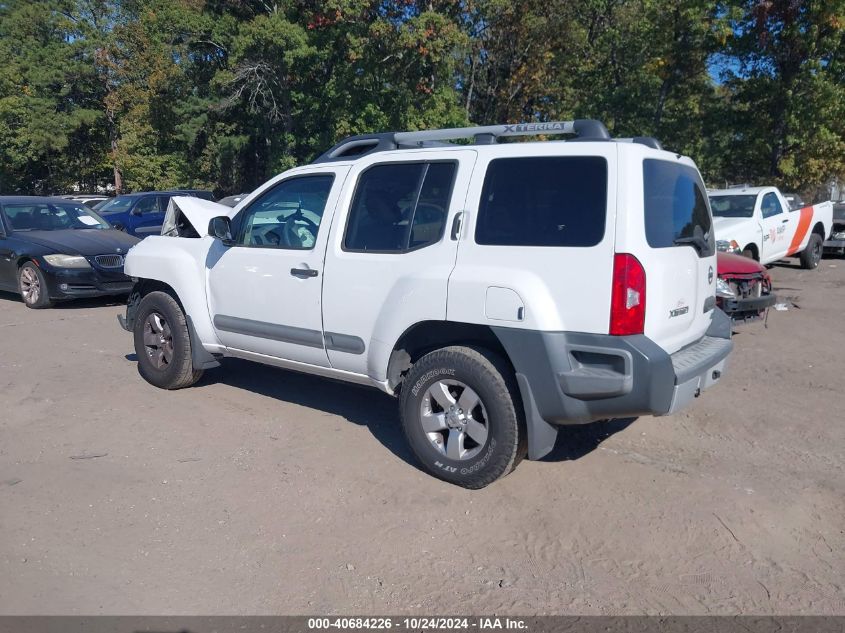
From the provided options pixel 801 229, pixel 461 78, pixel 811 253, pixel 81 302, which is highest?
pixel 461 78

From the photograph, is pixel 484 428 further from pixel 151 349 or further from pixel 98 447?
pixel 151 349

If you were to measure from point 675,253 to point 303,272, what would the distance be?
2441 millimetres

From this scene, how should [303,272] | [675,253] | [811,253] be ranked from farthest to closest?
[811,253], [303,272], [675,253]

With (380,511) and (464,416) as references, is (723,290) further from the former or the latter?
(380,511)

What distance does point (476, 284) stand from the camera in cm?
411

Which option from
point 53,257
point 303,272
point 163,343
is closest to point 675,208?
point 303,272

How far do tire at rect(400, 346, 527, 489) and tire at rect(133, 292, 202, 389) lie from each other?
7.84ft

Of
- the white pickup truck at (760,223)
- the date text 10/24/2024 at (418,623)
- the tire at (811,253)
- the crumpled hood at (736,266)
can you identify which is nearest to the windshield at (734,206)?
the white pickup truck at (760,223)

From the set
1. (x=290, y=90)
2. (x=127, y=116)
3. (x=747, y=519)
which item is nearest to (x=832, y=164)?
(x=290, y=90)

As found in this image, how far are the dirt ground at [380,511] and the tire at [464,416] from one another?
0.64 feet

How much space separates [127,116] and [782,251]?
108ft

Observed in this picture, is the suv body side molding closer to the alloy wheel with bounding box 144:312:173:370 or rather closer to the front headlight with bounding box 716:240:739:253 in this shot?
the alloy wheel with bounding box 144:312:173:370

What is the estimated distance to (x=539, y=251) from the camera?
3.96 m

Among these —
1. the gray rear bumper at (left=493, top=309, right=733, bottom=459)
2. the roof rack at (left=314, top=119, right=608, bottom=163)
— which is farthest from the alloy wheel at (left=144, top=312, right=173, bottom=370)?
the gray rear bumper at (left=493, top=309, right=733, bottom=459)
